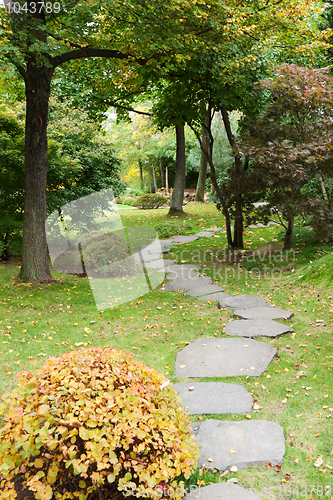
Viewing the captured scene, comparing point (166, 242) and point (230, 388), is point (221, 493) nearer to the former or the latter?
point (230, 388)

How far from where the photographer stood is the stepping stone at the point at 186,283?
24.5 ft

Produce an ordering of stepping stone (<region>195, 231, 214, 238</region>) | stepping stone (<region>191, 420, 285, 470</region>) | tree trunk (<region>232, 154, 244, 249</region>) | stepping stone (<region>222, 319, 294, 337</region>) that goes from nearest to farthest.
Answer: stepping stone (<region>191, 420, 285, 470</region>), stepping stone (<region>222, 319, 294, 337</region>), tree trunk (<region>232, 154, 244, 249</region>), stepping stone (<region>195, 231, 214, 238</region>)

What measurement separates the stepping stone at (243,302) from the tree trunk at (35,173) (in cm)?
354

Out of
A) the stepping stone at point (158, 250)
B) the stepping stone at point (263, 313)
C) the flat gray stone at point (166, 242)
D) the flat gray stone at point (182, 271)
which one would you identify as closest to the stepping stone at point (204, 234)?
the flat gray stone at point (166, 242)

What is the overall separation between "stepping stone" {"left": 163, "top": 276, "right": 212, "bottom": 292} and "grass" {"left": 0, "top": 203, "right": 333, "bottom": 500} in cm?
31

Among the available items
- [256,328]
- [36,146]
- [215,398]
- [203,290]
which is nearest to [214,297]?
[203,290]

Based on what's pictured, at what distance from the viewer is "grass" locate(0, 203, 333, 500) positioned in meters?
2.70

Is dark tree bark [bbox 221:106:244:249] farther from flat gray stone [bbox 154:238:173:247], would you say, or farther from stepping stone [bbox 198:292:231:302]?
stepping stone [bbox 198:292:231:302]

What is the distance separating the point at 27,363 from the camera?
14.2ft

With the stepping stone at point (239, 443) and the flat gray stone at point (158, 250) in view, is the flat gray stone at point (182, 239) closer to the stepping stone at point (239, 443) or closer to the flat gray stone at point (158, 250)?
the flat gray stone at point (158, 250)

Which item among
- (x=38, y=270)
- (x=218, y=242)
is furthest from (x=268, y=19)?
(x=38, y=270)

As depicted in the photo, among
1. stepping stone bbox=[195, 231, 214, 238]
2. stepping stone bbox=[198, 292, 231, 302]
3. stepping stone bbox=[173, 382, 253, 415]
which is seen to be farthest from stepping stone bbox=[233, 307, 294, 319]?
stepping stone bbox=[195, 231, 214, 238]

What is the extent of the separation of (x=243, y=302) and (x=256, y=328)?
1155mm

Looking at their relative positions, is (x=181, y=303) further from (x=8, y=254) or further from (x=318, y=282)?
(x=8, y=254)
